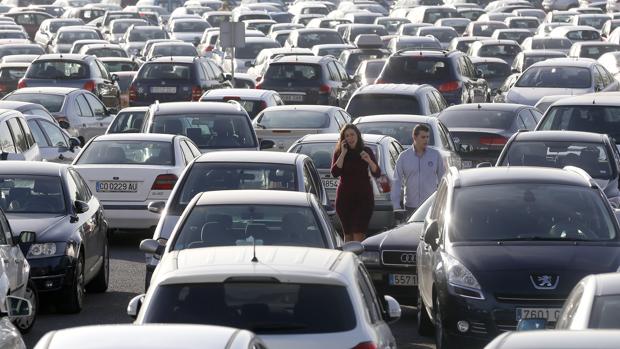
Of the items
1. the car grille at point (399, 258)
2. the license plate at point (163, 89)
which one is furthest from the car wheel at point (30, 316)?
the license plate at point (163, 89)

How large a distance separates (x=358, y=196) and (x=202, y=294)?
932 cm

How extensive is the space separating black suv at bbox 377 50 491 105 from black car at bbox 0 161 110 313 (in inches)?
697

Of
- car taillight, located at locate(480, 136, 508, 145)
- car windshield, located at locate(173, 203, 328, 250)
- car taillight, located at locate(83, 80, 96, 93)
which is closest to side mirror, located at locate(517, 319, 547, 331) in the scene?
car windshield, located at locate(173, 203, 328, 250)

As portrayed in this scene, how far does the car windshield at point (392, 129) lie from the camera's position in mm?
25234

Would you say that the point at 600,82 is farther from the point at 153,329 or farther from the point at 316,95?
the point at 153,329

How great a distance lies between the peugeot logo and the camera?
1266cm

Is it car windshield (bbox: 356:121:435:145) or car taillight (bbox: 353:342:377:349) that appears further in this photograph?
car windshield (bbox: 356:121:435:145)

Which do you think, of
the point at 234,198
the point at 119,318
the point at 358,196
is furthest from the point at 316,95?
the point at 234,198

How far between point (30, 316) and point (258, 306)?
19.7ft

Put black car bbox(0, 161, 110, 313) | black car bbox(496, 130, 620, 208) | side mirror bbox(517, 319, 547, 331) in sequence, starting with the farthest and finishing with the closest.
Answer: black car bbox(496, 130, 620, 208) → black car bbox(0, 161, 110, 313) → side mirror bbox(517, 319, 547, 331)

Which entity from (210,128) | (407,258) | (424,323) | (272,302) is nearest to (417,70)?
(210,128)

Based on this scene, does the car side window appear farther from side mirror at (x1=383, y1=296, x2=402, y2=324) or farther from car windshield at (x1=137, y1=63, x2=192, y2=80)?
side mirror at (x1=383, y1=296, x2=402, y2=324)

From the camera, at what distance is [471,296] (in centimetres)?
1273

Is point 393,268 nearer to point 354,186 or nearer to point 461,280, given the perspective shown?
point 354,186
